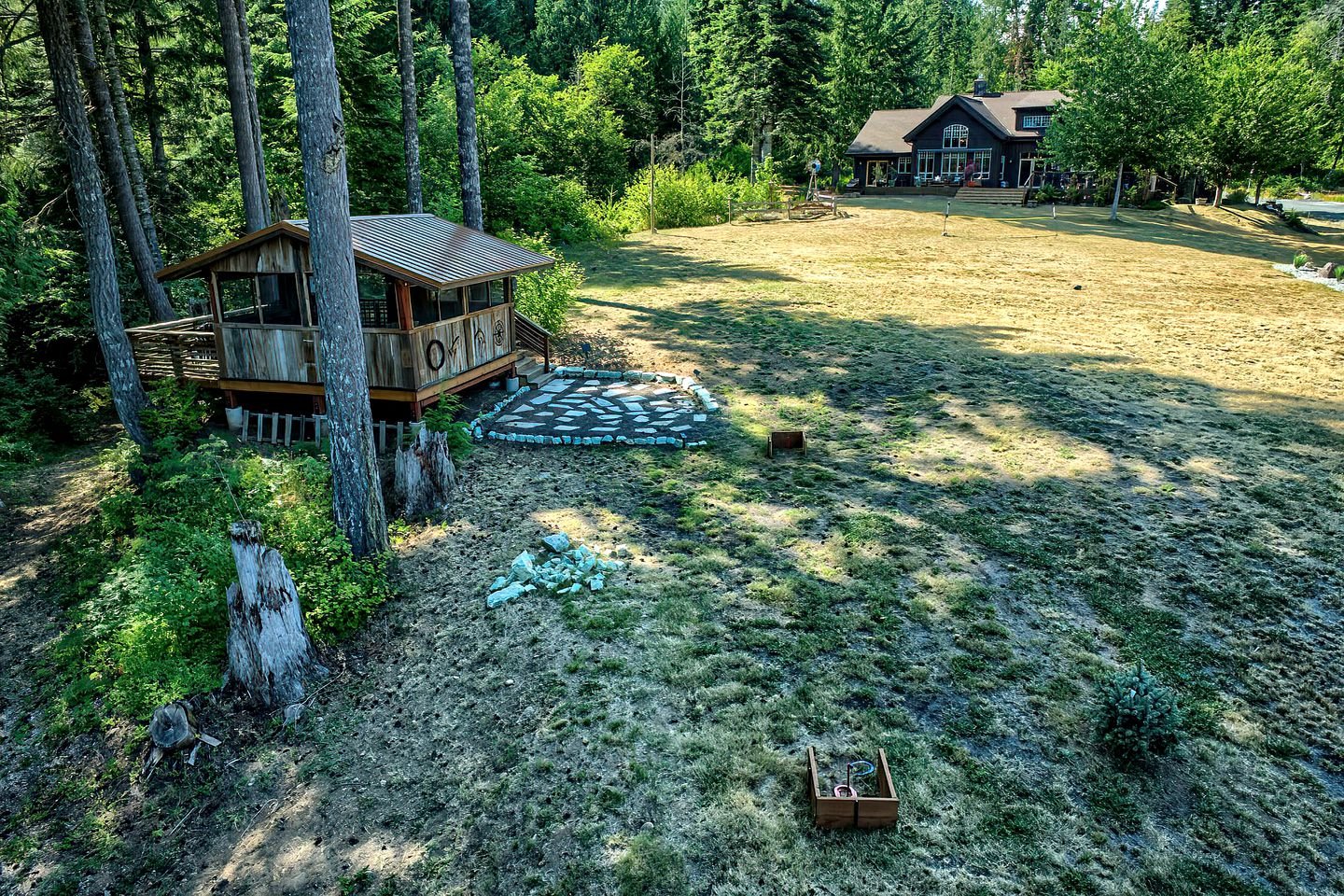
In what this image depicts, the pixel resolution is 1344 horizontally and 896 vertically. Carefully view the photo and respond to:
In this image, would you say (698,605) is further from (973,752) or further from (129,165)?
(129,165)

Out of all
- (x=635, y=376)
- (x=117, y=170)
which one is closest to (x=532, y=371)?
(x=635, y=376)

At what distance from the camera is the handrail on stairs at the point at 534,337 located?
46.8 ft

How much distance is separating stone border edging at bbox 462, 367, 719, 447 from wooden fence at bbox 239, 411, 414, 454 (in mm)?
1102

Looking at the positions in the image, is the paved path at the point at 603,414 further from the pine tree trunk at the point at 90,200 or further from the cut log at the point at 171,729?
the cut log at the point at 171,729

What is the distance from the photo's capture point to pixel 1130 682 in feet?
18.0

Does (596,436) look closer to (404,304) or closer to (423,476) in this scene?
(423,476)

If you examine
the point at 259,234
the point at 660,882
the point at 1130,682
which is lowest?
the point at 660,882

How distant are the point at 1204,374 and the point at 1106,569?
313 inches

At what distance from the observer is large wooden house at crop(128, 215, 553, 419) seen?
10.9 meters

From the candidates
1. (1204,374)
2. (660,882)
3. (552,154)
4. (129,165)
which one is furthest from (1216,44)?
(660,882)

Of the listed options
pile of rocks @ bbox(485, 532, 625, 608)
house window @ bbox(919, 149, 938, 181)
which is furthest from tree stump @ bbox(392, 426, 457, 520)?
house window @ bbox(919, 149, 938, 181)

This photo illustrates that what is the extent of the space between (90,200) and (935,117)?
1812 inches

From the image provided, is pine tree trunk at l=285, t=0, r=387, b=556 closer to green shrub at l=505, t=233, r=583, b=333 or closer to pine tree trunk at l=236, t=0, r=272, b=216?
green shrub at l=505, t=233, r=583, b=333

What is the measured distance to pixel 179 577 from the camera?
25.0 feet
